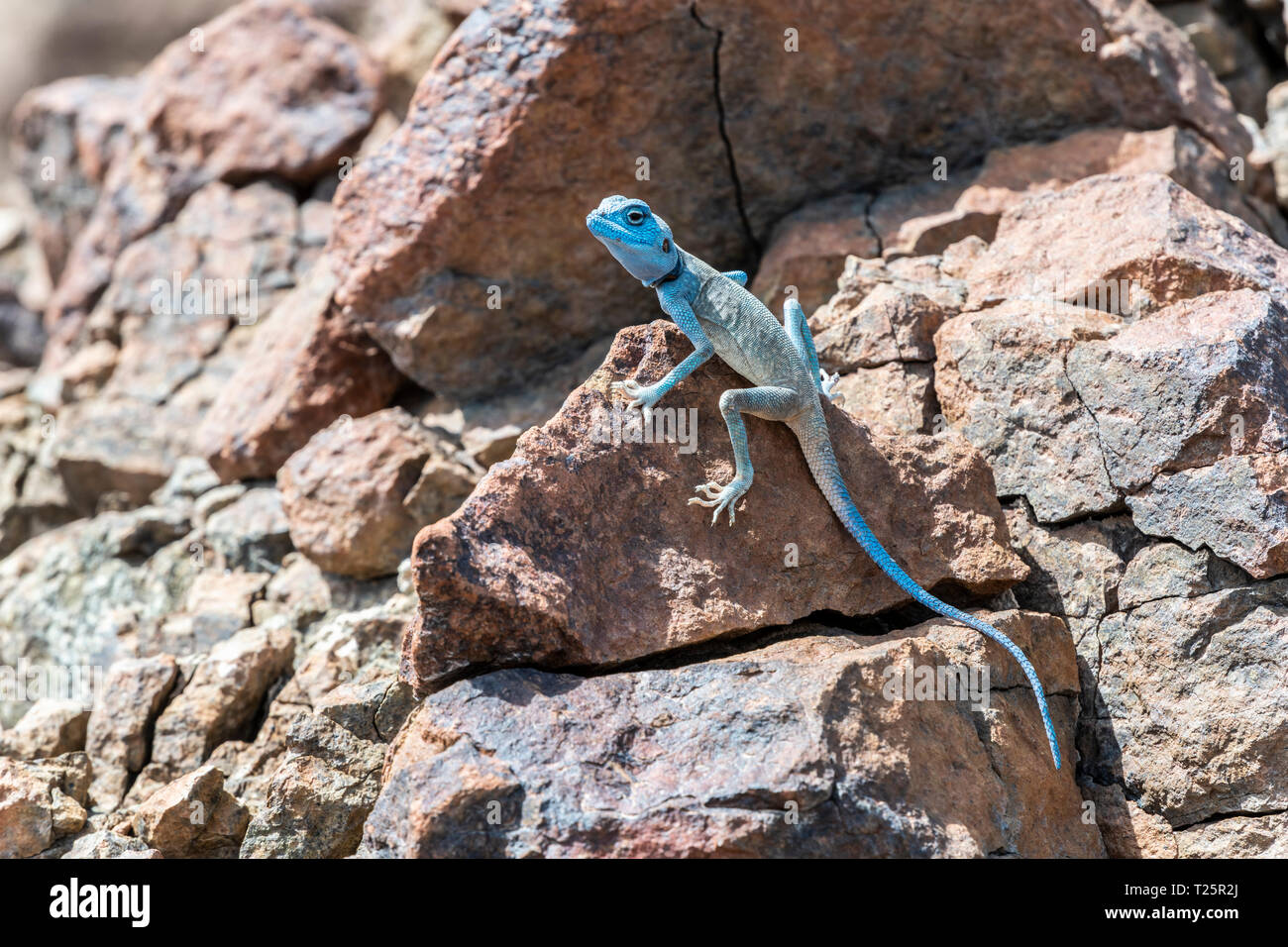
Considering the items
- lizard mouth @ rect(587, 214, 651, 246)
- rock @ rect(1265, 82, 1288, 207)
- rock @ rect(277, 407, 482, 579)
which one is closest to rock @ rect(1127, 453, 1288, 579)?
lizard mouth @ rect(587, 214, 651, 246)

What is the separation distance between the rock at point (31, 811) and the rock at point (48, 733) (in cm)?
64

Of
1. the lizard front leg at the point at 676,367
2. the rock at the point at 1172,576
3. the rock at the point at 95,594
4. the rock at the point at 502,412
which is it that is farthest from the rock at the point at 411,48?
the rock at the point at 1172,576

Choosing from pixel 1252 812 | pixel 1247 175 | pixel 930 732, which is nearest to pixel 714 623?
pixel 930 732

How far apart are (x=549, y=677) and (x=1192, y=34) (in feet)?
27.0

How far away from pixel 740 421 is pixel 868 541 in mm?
736

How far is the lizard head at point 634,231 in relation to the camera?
517cm

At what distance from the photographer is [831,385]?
19.4 feet

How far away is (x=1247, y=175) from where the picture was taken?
7.96 metres

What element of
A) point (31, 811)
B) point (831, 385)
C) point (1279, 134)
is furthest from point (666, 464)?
point (1279, 134)

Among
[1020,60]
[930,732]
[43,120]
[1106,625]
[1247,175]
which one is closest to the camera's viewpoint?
[930,732]

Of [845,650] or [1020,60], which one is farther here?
[1020,60]

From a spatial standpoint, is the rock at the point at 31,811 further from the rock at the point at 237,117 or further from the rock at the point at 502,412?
the rock at the point at 237,117

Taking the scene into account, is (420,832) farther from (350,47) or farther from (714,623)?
(350,47)

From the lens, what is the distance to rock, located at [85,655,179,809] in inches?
227
